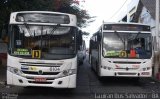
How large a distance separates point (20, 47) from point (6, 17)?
28.7ft

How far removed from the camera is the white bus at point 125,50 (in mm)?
19328

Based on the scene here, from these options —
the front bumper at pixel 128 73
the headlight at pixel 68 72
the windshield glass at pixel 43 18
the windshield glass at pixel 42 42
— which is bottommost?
the front bumper at pixel 128 73

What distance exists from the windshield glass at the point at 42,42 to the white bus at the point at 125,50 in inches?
182

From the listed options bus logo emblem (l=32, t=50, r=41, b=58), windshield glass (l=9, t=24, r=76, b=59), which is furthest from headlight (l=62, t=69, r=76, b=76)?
bus logo emblem (l=32, t=50, r=41, b=58)

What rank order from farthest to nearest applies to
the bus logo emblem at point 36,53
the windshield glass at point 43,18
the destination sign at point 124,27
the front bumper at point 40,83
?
the destination sign at point 124,27 → the windshield glass at point 43,18 → the bus logo emblem at point 36,53 → the front bumper at point 40,83

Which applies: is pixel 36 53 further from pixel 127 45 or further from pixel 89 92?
pixel 127 45

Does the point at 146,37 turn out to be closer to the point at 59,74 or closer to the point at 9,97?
the point at 59,74

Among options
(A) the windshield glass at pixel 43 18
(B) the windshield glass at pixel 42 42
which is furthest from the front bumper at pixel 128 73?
(A) the windshield glass at pixel 43 18

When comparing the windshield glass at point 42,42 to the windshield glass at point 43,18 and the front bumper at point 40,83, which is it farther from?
the front bumper at point 40,83

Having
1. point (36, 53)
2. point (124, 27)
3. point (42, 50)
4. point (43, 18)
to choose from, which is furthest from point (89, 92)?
point (124, 27)

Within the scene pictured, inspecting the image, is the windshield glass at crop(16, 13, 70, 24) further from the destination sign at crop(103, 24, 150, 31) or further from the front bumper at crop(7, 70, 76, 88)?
the destination sign at crop(103, 24, 150, 31)

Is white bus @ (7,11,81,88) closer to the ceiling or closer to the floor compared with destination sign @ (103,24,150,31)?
closer to the floor

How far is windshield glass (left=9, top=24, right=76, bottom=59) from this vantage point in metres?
14.9

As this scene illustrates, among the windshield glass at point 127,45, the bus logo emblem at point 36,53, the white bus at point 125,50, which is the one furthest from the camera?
the windshield glass at point 127,45
